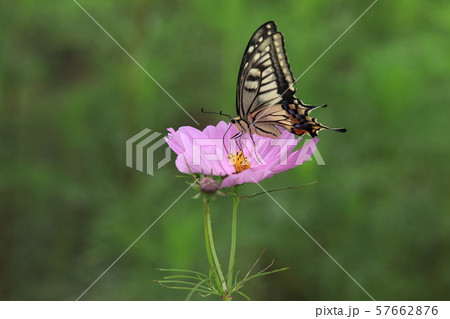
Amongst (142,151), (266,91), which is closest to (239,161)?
(266,91)

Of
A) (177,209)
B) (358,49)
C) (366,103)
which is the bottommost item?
(177,209)

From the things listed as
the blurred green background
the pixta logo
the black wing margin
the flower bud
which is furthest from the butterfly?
the pixta logo

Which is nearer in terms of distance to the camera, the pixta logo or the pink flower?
the pink flower

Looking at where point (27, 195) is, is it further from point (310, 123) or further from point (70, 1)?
point (310, 123)

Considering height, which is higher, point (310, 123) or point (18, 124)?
point (18, 124)

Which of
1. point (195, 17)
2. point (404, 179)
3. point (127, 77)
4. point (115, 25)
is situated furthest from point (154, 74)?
point (404, 179)

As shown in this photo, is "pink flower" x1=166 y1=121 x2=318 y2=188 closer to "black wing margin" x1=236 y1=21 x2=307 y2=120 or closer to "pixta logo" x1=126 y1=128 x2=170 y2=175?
"black wing margin" x1=236 y1=21 x2=307 y2=120

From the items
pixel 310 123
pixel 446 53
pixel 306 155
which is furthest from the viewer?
pixel 446 53

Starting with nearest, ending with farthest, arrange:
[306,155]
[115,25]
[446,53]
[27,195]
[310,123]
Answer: [306,155]
[310,123]
[446,53]
[115,25]
[27,195]

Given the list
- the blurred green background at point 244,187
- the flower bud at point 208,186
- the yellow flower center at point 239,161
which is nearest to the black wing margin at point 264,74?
the yellow flower center at point 239,161
